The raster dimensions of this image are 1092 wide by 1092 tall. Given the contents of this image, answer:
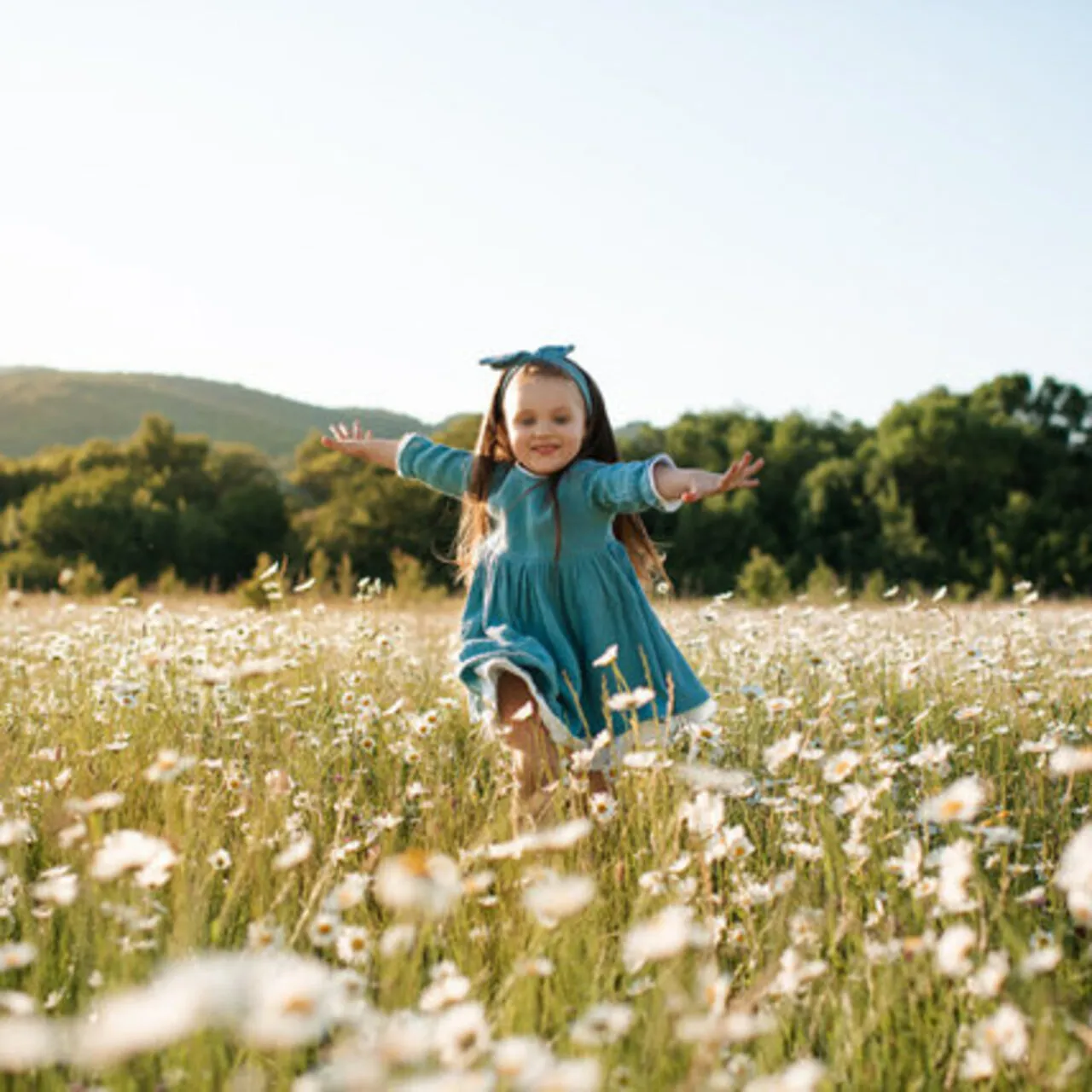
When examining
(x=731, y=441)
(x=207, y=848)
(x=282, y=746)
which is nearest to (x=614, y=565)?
(x=282, y=746)

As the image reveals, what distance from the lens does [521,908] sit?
2398 mm

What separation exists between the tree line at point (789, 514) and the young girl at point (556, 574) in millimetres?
27468

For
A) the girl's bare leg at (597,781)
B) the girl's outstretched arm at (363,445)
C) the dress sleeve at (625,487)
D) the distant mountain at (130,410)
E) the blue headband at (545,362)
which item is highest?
the distant mountain at (130,410)

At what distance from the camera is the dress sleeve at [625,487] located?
3678 millimetres

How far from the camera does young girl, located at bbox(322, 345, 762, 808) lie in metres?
3.82

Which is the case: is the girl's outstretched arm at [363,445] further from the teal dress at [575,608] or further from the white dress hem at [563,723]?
A: the white dress hem at [563,723]

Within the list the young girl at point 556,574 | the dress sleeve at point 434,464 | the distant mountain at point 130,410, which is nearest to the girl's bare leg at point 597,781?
the young girl at point 556,574

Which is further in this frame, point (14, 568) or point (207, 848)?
point (14, 568)

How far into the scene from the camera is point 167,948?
2117 mm

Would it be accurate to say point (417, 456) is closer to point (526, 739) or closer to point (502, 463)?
point (502, 463)

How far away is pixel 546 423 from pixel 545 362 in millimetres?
264

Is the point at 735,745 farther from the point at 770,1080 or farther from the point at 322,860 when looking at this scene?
the point at 770,1080

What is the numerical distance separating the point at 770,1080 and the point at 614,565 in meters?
2.85

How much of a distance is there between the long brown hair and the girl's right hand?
518 millimetres
